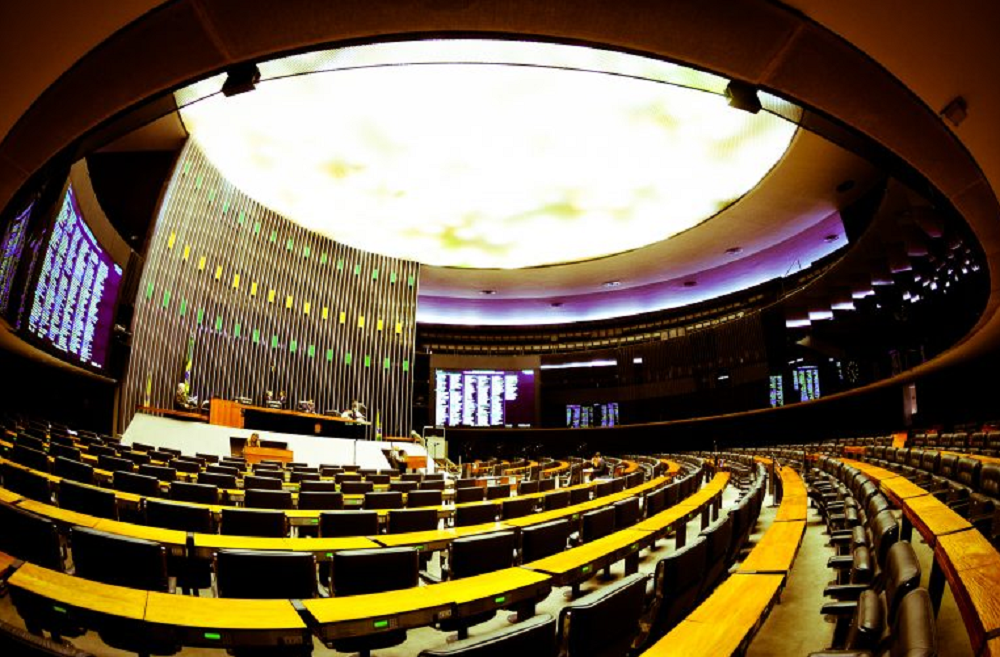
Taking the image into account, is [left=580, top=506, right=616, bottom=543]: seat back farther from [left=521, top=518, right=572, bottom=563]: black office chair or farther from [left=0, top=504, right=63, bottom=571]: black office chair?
[left=0, top=504, right=63, bottom=571]: black office chair

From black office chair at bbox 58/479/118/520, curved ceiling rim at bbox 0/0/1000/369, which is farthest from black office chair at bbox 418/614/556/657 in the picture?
curved ceiling rim at bbox 0/0/1000/369

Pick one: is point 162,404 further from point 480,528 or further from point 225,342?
point 480,528

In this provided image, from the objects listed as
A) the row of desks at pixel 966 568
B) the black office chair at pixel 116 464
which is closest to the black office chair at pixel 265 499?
the black office chair at pixel 116 464

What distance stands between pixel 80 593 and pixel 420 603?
1.27 m

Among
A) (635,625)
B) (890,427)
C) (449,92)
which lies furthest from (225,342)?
(890,427)

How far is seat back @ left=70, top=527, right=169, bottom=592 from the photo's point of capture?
2.37 metres

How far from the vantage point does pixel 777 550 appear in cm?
298

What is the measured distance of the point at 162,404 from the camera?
11539 mm

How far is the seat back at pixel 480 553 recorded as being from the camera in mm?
3025

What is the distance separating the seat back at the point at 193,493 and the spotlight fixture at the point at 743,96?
586 cm

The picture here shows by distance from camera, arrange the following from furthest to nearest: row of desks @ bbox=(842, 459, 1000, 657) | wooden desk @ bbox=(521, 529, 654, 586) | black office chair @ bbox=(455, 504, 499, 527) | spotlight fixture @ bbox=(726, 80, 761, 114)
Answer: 1. spotlight fixture @ bbox=(726, 80, 761, 114)
2. black office chair @ bbox=(455, 504, 499, 527)
3. wooden desk @ bbox=(521, 529, 654, 586)
4. row of desks @ bbox=(842, 459, 1000, 657)

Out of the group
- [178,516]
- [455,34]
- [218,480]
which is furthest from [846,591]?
[218,480]

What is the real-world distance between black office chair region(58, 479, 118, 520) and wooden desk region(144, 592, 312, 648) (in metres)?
2.06

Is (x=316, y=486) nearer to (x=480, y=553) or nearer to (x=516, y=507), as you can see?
(x=516, y=507)
